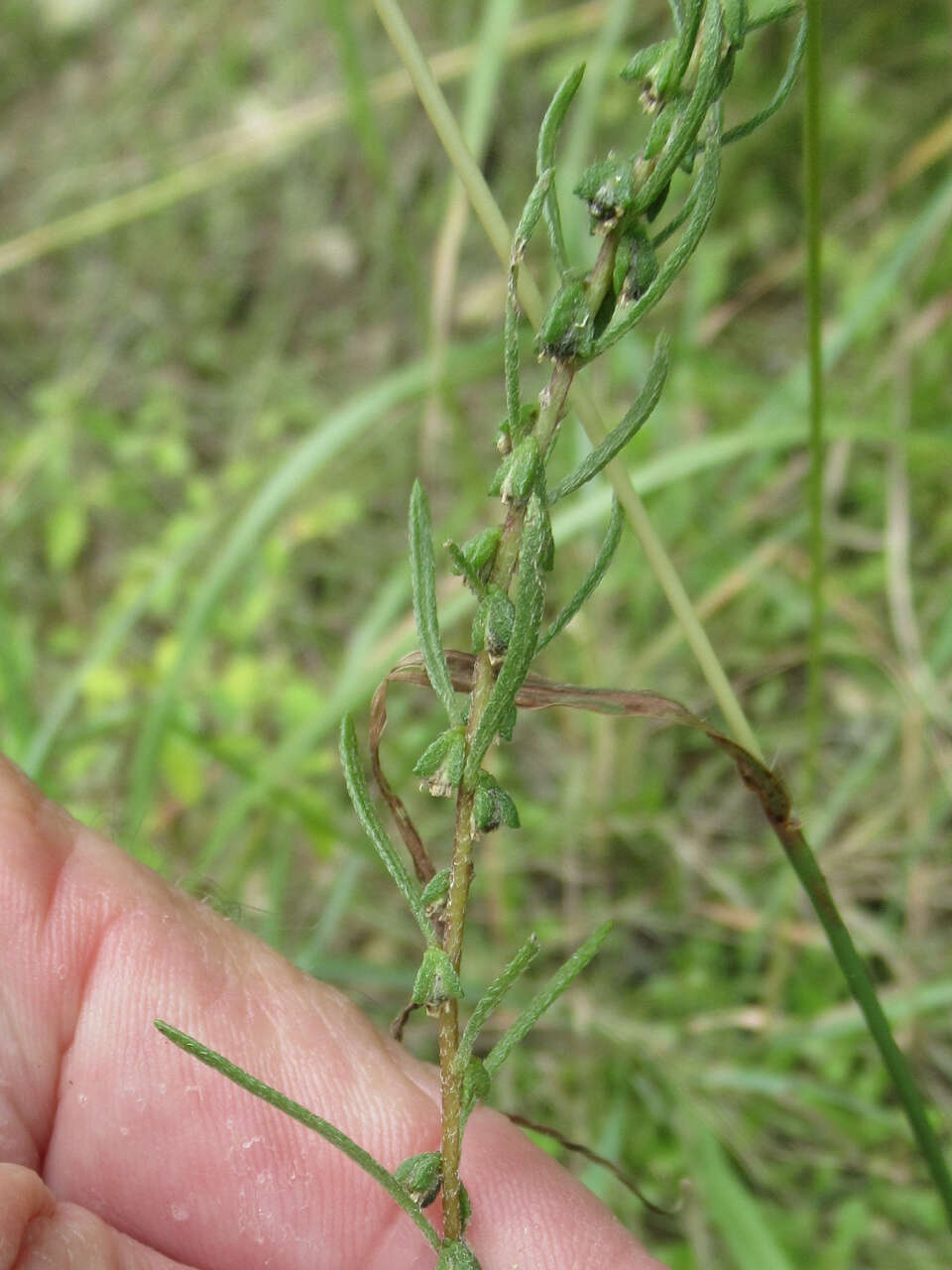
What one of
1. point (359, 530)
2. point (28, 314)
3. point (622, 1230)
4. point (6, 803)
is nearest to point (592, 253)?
point (359, 530)

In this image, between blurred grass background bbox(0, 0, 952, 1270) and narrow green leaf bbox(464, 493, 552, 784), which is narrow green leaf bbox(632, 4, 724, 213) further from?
blurred grass background bbox(0, 0, 952, 1270)

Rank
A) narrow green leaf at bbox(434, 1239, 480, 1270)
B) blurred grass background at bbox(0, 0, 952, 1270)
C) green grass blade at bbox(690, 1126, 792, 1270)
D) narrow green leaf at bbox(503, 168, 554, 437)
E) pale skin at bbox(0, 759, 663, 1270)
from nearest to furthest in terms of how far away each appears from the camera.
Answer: narrow green leaf at bbox(503, 168, 554, 437) < narrow green leaf at bbox(434, 1239, 480, 1270) < pale skin at bbox(0, 759, 663, 1270) < green grass blade at bbox(690, 1126, 792, 1270) < blurred grass background at bbox(0, 0, 952, 1270)

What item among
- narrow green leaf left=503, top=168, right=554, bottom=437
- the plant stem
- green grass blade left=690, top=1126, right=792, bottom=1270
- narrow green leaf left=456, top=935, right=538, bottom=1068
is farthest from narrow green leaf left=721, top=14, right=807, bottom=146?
green grass blade left=690, top=1126, right=792, bottom=1270

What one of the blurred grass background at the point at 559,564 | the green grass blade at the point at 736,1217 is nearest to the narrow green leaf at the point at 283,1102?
the blurred grass background at the point at 559,564

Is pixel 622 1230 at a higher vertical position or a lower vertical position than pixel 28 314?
lower

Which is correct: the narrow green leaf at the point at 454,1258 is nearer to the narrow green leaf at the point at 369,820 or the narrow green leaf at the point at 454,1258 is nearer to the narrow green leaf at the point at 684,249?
the narrow green leaf at the point at 369,820

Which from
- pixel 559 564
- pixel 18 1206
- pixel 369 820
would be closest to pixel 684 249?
pixel 369 820

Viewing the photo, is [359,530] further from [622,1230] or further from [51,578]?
[622,1230]
